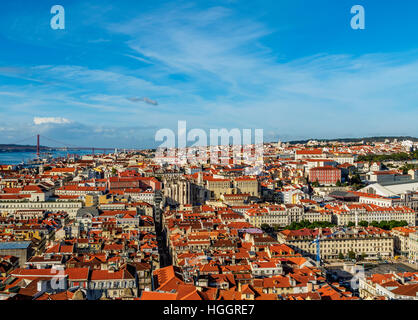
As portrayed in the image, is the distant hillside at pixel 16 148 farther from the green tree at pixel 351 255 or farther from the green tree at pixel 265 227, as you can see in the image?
the green tree at pixel 351 255

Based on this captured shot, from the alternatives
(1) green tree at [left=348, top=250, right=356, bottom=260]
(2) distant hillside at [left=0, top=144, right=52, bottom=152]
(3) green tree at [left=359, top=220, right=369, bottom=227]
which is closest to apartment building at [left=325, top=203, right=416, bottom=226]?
(3) green tree at [left=359, top=220, right=369, bottom=227]

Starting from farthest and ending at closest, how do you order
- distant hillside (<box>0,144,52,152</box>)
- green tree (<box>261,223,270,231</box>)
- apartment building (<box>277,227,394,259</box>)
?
1. distant hillside (<box>0,144,52,152</box>)
2. green tree (<box>261,223,270,231</box>)
3. apartment building (<box>277,227,394,259</box>)

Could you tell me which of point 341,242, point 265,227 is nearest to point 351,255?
point 341,242

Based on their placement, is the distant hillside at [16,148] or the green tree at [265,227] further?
the distant hillside at [16,148]

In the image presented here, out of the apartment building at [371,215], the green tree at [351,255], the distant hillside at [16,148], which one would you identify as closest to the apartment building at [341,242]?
the green tree at [351,255]

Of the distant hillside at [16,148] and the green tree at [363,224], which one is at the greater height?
the distant hillside at [16,148]

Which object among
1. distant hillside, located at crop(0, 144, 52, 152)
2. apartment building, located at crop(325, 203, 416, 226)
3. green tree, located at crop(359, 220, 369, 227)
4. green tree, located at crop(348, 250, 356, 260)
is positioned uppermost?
distant hillside, located at crop(0, 144, 52, 152)

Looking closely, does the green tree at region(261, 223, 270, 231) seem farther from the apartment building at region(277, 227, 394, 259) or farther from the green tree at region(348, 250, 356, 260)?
the green tree at region(348, 250, 356, 260)

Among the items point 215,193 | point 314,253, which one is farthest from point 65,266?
point 215,193

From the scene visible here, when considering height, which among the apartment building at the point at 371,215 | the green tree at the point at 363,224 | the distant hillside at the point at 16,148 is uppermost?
the distant hillside at the point at 16,148

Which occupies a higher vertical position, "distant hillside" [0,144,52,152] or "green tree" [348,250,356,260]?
"distant hillside" [0,144,52,152]

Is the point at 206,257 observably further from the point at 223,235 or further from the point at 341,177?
the point at 341,177
